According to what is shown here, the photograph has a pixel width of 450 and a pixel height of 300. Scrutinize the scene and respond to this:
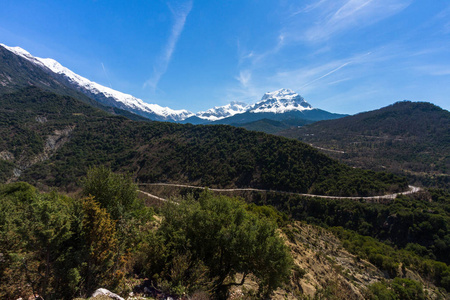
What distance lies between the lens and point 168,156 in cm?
9856

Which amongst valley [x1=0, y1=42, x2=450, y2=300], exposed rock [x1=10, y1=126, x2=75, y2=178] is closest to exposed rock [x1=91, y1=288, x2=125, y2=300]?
valley [x1=0, y1=42, x2=450, y2=300]

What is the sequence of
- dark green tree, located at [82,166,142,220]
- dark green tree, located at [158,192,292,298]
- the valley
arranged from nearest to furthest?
1. the valley
2. dark green tree, located at [158,192,292,298]
3. dark green tree, located at [82,166,142,220]

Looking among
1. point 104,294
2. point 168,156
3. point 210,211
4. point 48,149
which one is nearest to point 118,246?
point 104,294

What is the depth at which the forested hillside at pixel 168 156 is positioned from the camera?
75.6m

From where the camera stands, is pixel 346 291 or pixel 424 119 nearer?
pixel 346 291

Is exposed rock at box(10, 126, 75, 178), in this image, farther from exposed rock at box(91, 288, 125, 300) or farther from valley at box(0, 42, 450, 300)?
exposed rock at box(91, 288, 125, 300)

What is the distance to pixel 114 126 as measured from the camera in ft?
458

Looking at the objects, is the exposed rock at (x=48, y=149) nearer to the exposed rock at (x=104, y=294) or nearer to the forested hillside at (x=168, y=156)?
the forested hillside at (x=168, y=156)

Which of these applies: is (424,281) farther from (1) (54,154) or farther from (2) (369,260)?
(1) (54,154)

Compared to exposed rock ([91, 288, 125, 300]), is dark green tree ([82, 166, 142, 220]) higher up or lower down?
higher up

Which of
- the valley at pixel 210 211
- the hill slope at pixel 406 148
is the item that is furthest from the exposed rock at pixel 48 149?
the hill slope at pixel 406 148

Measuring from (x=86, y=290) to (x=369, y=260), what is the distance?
4136cm

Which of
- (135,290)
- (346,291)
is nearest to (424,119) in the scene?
(346,291)

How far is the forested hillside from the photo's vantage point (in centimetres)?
7556
